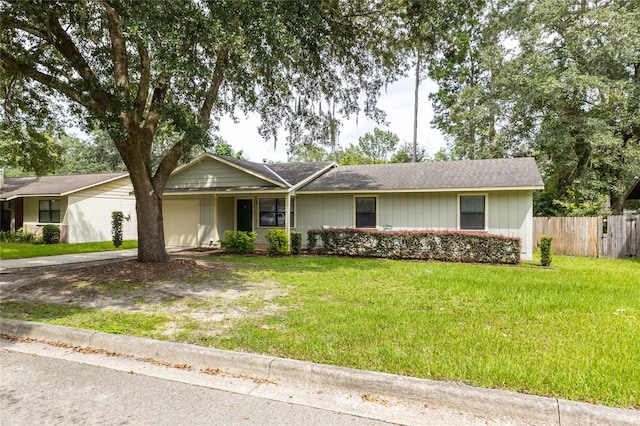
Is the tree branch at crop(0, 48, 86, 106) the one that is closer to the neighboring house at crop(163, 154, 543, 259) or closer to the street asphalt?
the street asphalt

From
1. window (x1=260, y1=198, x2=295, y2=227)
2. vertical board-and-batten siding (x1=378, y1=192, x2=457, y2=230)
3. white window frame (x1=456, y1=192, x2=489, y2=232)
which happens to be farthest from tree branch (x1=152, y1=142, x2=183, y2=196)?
white window frame (x1=456, y1=192, x2=489, y2=232)

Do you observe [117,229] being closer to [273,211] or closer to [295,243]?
[273,211]

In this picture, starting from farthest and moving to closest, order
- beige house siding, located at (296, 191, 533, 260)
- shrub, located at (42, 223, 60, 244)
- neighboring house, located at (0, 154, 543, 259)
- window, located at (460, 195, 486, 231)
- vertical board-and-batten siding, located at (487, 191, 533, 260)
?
shrub, located at (42, 223, 60, 244), window, located at (460, 195, 486, 231), neighboring house, located at (0, 154, 543, 259), beige house siding, located at (296, 191, 533, 260), vertical board-and-batten siding, located at (487, 191, 533, 260)

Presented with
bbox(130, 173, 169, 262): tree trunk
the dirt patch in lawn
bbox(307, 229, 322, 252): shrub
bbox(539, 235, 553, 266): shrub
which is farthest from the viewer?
bbox(307, 229, 322, 252): shrub

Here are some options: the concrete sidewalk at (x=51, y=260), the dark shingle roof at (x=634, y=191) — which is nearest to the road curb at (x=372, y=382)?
the concrete sidewalk at (x=51, y=260)

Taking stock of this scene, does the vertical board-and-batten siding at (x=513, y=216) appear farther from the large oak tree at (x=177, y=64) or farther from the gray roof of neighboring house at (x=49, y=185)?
the gray roof of neighboring house at (x=49, y=185)

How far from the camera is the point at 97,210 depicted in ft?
64.1

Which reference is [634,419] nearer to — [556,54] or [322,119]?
[322,119]

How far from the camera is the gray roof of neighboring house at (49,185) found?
18391 mm

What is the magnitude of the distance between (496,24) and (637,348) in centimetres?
2126

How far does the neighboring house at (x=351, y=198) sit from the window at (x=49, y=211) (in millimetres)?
6595

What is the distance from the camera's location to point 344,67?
35.5ft

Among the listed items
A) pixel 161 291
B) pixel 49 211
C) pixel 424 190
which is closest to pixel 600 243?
pixel 424 190

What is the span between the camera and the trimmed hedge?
36.7 feet
